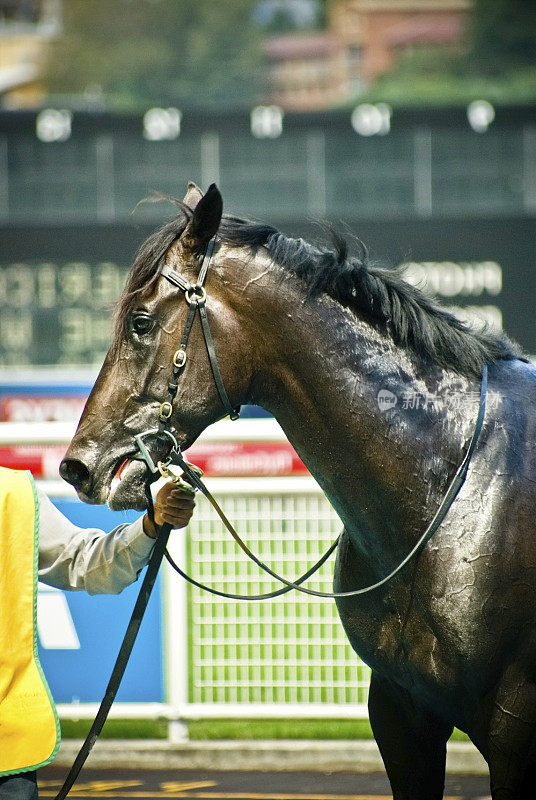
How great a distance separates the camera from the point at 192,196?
2.32 m

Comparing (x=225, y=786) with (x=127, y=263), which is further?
(x=127, y=263)

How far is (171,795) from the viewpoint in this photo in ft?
11.8

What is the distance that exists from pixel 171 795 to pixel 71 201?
8.68 metres

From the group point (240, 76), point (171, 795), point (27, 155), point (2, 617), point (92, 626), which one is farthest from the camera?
point (240, 76)

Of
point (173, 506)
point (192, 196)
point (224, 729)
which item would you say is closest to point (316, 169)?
point (224, 729)

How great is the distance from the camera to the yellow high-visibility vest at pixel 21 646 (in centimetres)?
206

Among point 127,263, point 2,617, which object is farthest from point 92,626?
point 127,263

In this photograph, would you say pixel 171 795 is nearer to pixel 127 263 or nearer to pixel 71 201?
pixel 127 263

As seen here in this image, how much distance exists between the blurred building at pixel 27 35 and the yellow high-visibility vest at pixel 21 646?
1169 inches

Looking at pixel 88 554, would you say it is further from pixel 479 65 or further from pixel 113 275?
pixel 479 65

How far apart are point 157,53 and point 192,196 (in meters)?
32.7

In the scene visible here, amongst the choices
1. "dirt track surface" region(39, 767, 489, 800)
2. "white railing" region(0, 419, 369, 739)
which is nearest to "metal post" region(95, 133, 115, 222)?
"white railing" region(0, 419, 369, 739)

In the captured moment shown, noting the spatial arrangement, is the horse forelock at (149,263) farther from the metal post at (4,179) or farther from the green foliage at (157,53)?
the green foliage at (157,53)

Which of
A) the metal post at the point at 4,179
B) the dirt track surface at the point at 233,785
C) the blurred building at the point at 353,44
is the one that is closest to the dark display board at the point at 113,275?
the metal post at the point at 4,179
